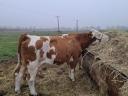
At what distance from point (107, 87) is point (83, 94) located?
4.59ft

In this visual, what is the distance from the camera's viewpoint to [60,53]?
885 centimetres

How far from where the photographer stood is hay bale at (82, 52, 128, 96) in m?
6.55

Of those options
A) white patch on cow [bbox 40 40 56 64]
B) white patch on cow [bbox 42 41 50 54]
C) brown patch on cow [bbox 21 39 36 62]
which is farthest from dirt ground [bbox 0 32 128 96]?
brown patch on cow [bbox 21 39 36 62]

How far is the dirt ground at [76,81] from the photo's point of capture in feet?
27.4

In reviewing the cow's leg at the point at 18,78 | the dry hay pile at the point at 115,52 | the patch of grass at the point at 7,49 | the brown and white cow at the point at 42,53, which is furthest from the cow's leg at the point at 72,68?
the patch of grass at the point at 7,49

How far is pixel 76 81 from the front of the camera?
970 cm

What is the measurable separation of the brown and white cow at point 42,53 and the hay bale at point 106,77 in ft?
2.04

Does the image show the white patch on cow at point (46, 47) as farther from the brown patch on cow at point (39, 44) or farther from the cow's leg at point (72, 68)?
the cow's leg at point (72, 68)

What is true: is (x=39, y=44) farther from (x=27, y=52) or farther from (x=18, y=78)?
(x=18, y=78)

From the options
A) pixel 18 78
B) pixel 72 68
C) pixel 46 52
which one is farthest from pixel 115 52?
pixel 18 78

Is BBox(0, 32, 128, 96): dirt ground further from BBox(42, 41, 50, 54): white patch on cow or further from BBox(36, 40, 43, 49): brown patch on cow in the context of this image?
BBox(36, 40, 43, 49): brown patch on cow

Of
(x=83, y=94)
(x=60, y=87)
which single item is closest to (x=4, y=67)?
(x=60, y=87)

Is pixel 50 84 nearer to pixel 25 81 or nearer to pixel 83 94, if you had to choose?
pixel 25 81

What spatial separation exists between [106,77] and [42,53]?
6.60 feet
